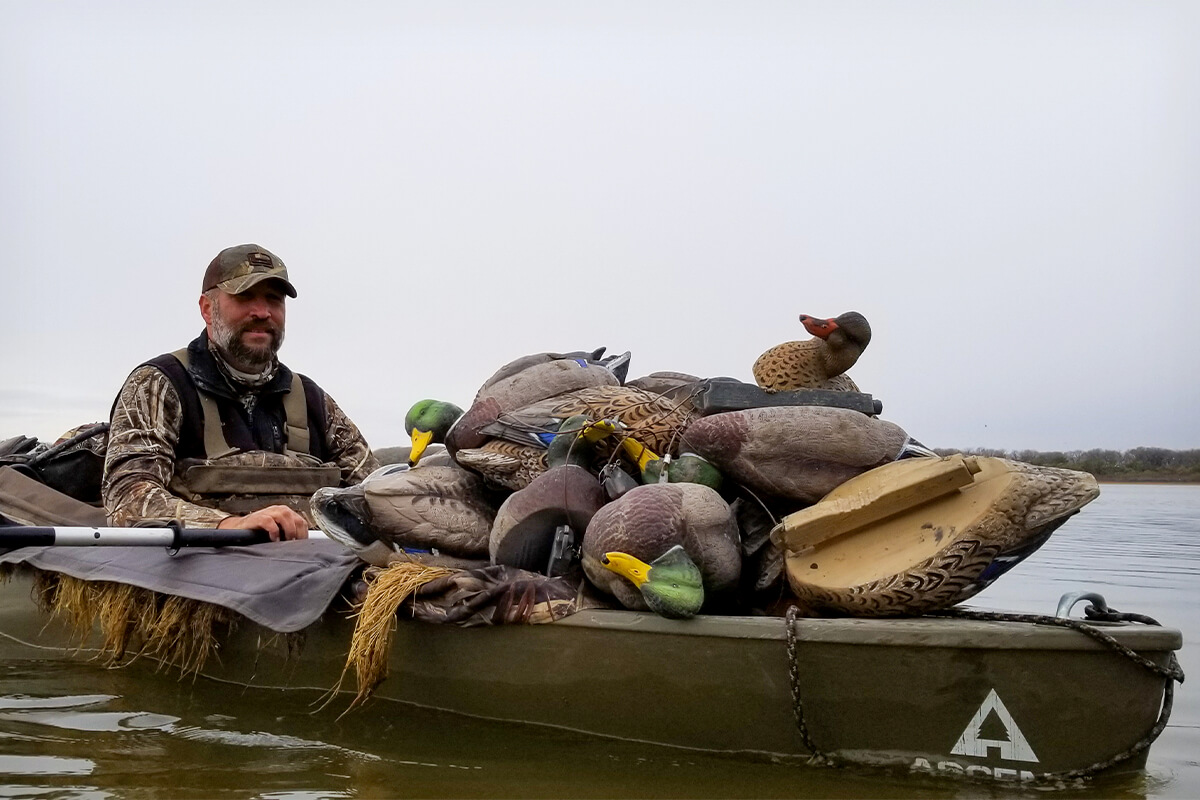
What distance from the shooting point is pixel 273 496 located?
17.5ft

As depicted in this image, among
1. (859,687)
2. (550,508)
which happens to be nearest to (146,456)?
(550,508)

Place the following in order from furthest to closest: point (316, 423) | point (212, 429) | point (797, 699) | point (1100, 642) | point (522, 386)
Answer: point (316, 423) → point (212, 429) → point (522, 386) → point (797, 699) → point (1100, 642)

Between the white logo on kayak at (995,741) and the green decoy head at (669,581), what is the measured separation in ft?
2.77

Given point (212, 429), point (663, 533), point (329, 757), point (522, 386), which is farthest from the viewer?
point (212, 429)

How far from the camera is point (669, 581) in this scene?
11.5 ft

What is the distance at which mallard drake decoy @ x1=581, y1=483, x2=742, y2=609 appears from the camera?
356 centimetres

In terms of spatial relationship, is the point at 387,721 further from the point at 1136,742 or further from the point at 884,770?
the point at 1136,742

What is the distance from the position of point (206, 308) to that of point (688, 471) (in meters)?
2.84

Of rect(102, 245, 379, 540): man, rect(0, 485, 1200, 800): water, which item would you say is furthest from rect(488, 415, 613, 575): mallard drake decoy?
rect(102, 245, 379, 540): man

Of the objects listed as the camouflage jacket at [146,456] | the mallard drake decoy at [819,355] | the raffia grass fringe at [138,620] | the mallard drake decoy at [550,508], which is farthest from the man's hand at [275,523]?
the mallard drake decoy at [819,355]

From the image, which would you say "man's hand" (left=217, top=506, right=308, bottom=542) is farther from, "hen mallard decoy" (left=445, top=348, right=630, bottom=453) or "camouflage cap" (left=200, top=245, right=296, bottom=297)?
"camouflage cap" (left=200, top=245, right=296, bottom=297)

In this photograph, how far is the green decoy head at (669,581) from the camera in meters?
3.48

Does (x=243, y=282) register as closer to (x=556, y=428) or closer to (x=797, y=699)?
(x=556, y=428)

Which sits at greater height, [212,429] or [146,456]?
[212,429]
